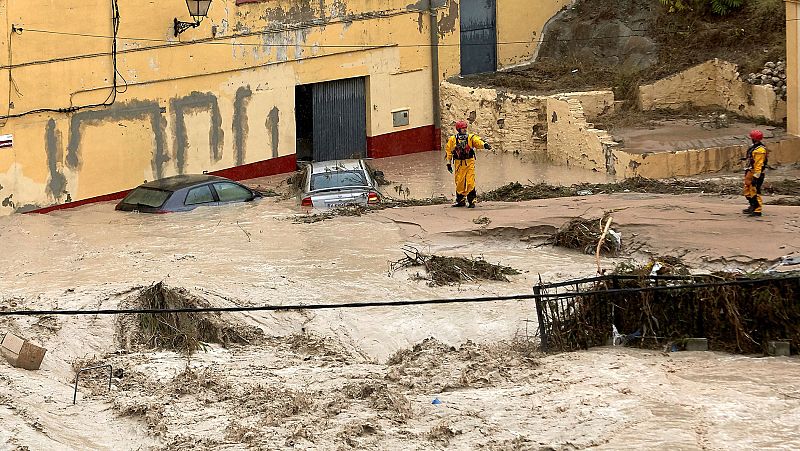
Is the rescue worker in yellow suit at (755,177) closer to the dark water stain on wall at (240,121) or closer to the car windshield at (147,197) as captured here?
the car windshield at (147,197)

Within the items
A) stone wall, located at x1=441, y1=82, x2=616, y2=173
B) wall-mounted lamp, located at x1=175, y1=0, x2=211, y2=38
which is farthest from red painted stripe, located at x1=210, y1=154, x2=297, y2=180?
stone wall, located at x1=441, y1=82, x2=616, y2=173

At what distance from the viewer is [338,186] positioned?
23188mm

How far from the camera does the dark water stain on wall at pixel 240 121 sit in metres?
27.6

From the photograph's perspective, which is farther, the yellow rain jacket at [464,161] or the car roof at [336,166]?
the car roof at [336,166]

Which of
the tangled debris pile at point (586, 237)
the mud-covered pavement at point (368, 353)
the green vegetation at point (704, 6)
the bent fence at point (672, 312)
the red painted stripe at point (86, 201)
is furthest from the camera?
the green vegetation at point (704, 6)

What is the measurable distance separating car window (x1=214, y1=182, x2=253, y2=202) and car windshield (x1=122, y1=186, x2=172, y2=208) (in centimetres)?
89

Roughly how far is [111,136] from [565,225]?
9.68 meters

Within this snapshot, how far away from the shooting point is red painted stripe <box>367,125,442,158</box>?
1201 inches

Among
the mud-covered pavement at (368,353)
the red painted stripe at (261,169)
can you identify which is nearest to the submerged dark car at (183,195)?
the mud-covered pavement at (368,353)

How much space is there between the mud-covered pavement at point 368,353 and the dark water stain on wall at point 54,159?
5.88 feet

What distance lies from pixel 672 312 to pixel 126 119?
46.2 feet

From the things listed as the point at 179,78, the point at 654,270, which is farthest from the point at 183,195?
the point at 654,270

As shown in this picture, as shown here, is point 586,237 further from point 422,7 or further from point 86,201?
point 422,7

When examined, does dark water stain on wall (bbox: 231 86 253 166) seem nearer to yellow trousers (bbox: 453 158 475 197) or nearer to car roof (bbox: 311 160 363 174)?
car roof (bbox: 311 160 363 174)
